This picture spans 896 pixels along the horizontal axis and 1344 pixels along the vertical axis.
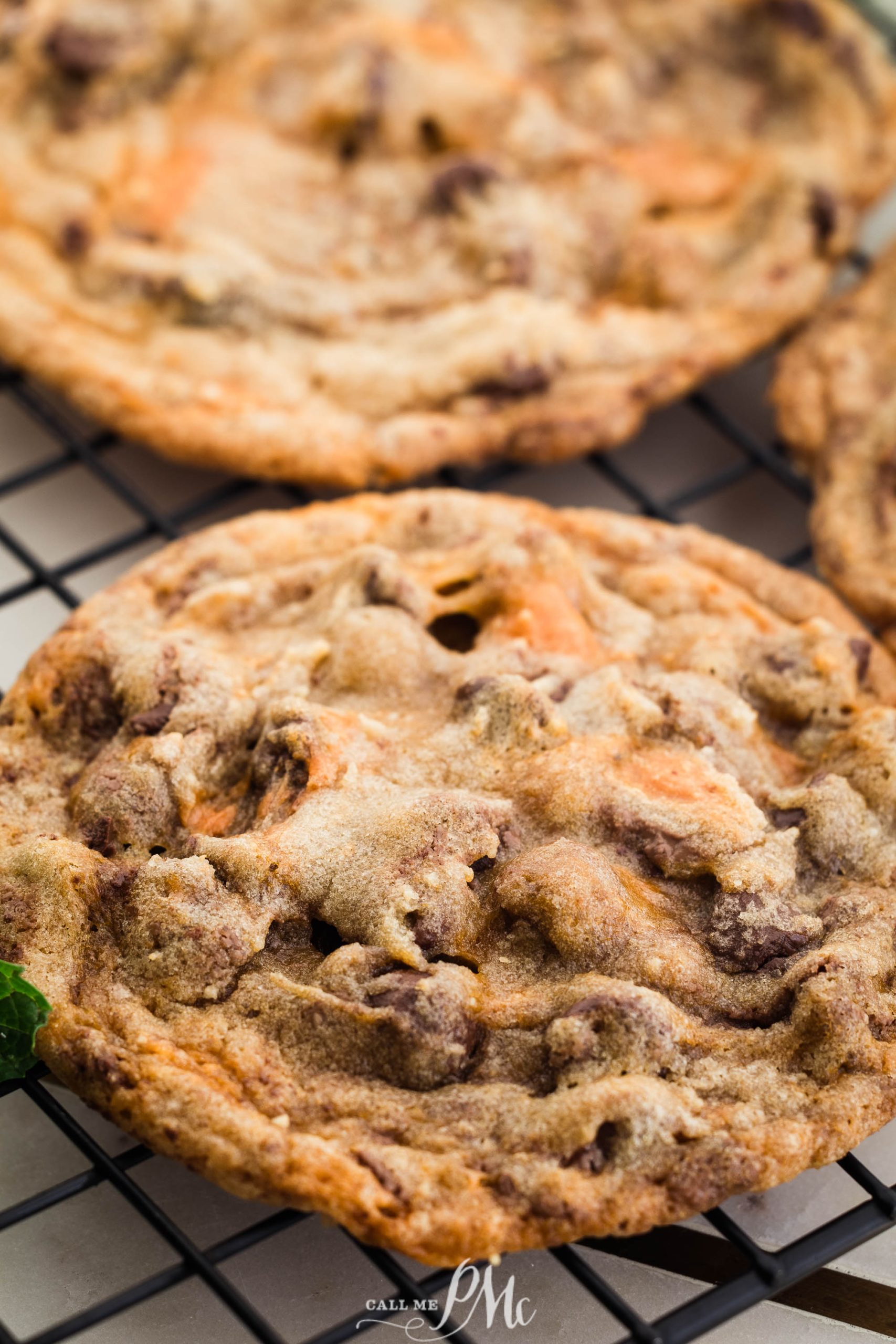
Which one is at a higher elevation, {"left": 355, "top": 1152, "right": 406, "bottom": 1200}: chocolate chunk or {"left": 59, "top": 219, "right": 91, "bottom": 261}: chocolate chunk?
{"left": 59, "top": 219, "right": 91, "bottom": 261}: chocolate chunk

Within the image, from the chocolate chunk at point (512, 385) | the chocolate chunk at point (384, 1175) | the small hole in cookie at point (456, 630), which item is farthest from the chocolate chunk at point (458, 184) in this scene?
the chocolate chunk at point (384, 1175)

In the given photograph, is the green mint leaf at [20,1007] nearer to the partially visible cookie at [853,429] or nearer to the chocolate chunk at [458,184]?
the partially visible cookie at [853,429]

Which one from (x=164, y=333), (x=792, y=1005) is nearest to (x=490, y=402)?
(x=164, y=333)

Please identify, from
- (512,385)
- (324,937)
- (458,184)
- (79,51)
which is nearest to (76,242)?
(79,51)

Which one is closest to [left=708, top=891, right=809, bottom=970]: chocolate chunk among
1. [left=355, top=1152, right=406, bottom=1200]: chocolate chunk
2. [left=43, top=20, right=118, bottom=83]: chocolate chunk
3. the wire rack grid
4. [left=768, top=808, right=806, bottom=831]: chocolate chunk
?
[left=768, top=808, right=806, bottom=831]: chocolate chunk

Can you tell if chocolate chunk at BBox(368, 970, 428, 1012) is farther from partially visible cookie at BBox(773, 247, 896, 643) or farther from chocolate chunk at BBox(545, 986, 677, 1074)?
partially visible cookie at BBox(773, 247, 896, 643)
